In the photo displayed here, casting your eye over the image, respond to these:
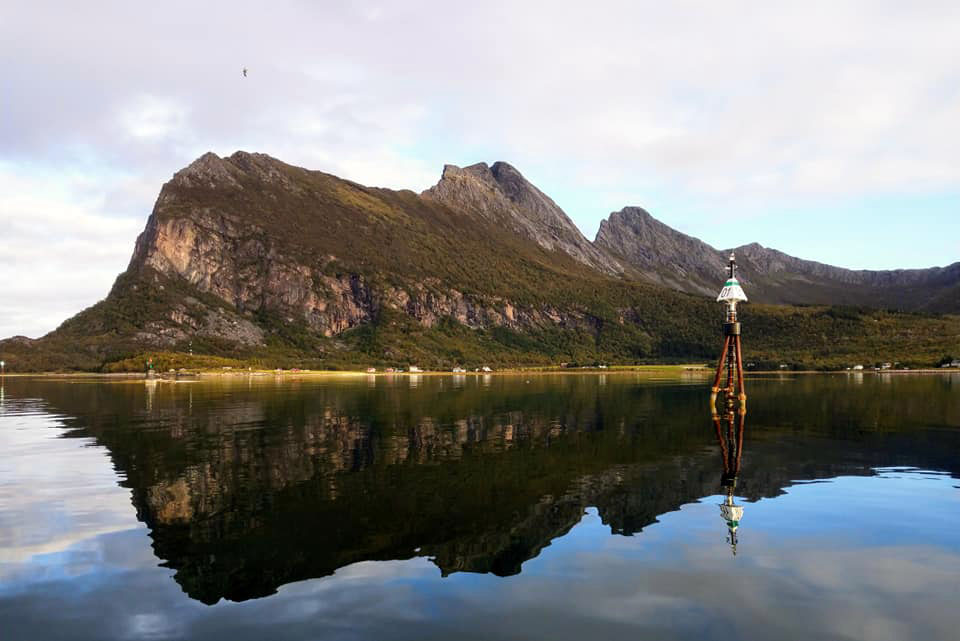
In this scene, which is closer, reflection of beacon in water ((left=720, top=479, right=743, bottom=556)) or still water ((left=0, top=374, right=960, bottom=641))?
still water ((left=0, top=374, right=960, bottom=641))

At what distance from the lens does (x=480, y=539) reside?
20.2 meters

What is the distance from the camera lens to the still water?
14.4m

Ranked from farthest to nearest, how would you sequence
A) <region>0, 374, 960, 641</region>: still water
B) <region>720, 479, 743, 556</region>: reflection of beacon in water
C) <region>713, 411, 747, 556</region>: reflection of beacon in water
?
<region>713, 411, 747, 556</region>: reflection of beacon in water → <region>720, 479, 743, 556</region>: reflection of beacon in water → <region>0, 374, 960, 641</region>: still water

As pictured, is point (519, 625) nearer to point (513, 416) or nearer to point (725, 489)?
point (725, 489)

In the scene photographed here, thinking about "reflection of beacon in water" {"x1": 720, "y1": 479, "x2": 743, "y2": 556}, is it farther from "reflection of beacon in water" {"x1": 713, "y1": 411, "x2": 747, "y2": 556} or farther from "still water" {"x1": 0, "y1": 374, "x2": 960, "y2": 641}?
"still water" {"x1": 0, "y1": 374, "x2": 960, "y2": 641}

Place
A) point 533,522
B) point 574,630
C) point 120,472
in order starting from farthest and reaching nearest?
1. point 120,472
2. point 533,522
3. point 574,630

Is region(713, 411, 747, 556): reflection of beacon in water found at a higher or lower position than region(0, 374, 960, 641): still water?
lower

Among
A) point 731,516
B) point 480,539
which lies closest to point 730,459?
point 731,516

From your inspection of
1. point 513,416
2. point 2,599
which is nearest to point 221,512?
point 2,599

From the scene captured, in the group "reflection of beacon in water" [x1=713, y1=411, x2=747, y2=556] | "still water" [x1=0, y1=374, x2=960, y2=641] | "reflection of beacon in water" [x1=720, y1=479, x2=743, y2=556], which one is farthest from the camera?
"reflection of beacon in water" [x1=713, y1=411, x2=747, y2=556]

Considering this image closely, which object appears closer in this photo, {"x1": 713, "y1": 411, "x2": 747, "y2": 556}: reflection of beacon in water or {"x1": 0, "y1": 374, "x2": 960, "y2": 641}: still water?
{"x1": 0, "y1": 374, "x2": 960, "y2": 641}: still water

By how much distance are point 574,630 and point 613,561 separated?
16.2 feet

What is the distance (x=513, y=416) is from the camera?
199 feet

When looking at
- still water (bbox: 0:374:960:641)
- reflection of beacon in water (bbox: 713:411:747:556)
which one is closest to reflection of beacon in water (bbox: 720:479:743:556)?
reflection of beacon in water (bbox: 713:411:747:556)
